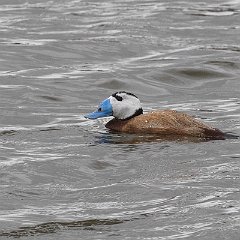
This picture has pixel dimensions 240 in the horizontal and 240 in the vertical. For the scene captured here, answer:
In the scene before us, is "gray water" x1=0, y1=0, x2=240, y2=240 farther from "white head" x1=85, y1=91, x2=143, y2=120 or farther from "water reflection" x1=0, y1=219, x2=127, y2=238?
"white head" x1=85, y1=91, x2=143, y2=120

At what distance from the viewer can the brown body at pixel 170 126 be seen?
1445cm

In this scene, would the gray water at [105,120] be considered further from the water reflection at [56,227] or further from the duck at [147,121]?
the duck at [147,121]

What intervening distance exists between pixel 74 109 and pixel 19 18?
24.6ft

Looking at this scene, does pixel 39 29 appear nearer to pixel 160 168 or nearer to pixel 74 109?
pixel 74 109

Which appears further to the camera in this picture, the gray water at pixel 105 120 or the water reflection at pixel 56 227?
the gray water at pixel 105 120

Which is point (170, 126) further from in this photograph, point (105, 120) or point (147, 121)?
point (105, 120)

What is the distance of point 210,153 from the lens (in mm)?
13617

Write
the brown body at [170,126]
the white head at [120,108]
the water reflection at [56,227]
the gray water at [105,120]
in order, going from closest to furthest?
the water reflection at [56,227] → the gray water at [105,120] → the brown body at [170,126] → the white head at [120,108]

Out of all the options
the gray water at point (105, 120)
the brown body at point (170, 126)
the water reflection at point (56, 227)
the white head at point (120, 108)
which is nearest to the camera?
the water reflection at point (56, 227)

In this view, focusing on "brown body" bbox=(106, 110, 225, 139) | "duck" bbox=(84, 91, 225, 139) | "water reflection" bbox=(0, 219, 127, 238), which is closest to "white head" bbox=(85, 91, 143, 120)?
"duck" bbox=(84, 91, 225, 139)

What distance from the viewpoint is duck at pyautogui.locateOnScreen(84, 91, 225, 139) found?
14516 mm

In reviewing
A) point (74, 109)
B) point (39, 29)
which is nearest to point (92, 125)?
point (74, 109)

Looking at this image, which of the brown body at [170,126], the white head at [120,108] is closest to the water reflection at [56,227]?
the brown body at [170,126]

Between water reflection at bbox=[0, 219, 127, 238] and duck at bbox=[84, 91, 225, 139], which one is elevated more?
water reflection at bbox=[0, 219, 127, 238]
